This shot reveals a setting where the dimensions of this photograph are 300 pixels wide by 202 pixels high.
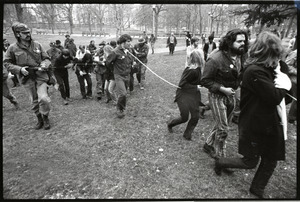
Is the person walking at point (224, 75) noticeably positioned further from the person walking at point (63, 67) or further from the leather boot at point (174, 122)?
the person walking at point (63, 67)

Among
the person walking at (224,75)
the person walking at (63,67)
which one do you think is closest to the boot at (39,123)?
the person walking at (63,67)

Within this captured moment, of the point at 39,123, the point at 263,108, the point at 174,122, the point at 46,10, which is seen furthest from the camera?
the point at 46,10

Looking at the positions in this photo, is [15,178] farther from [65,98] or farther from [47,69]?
[65,98]

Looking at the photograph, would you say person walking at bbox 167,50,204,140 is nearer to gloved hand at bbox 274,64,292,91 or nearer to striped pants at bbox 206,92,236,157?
striped pants at bbox 206,92,236,157

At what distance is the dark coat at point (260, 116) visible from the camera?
86.2 inches

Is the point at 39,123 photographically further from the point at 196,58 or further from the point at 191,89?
the point at 196,58

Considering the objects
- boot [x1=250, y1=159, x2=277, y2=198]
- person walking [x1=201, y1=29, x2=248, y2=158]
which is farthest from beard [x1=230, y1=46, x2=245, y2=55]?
boot [x1=250, y1=159, x2=277, y2=198]

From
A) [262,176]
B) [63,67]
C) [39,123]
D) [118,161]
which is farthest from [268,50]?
[63,67]

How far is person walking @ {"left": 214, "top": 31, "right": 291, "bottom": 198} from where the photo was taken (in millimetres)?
2191

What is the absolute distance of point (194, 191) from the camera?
110 inches

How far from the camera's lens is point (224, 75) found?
2.89 meters

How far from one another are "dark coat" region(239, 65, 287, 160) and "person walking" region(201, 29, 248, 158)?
44 cm

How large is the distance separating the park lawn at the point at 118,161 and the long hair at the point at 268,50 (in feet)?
5.92

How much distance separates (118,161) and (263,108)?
2412 mm
